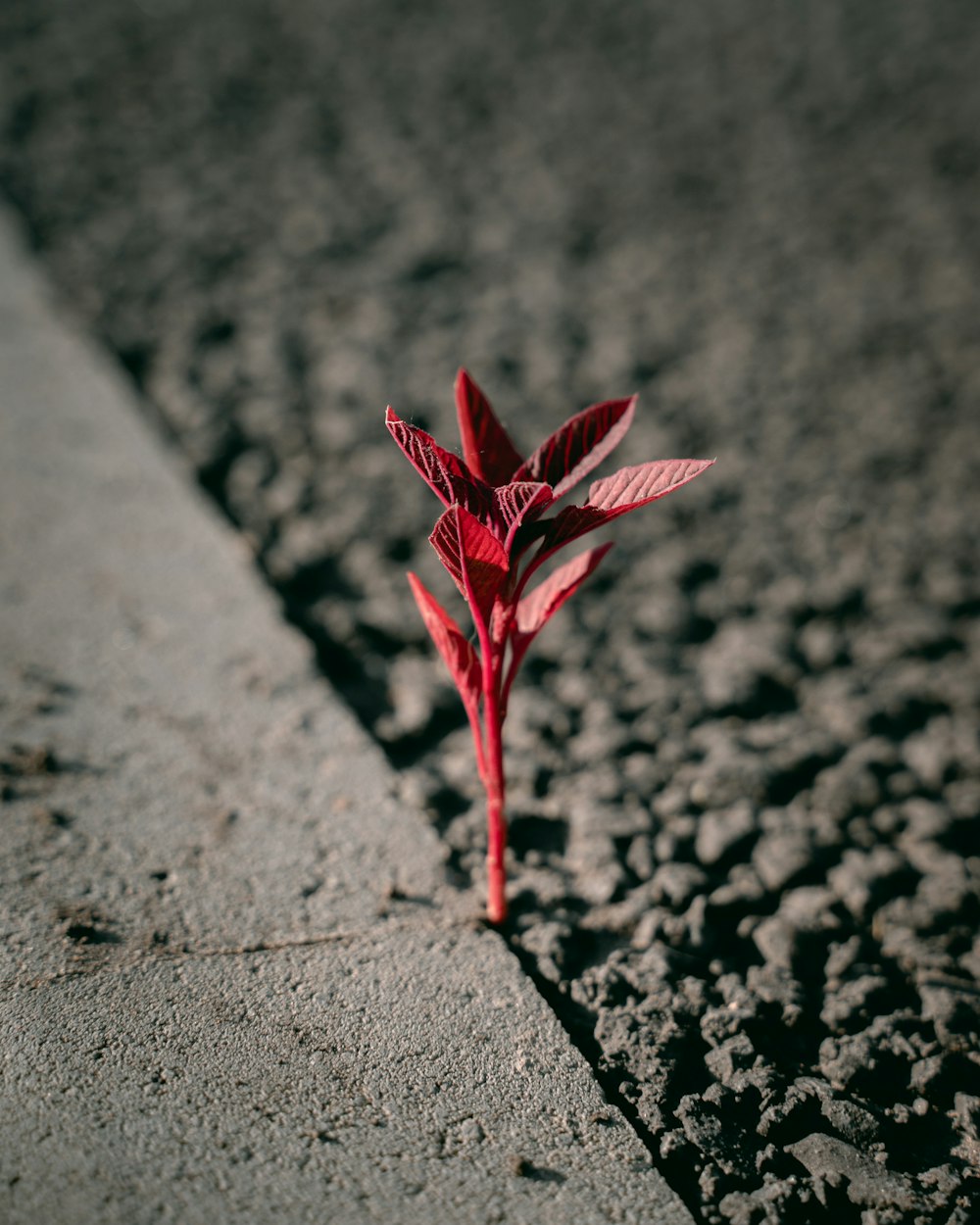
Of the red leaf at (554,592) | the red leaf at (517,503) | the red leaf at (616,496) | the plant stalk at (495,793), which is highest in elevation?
the red leaf at (517,503)

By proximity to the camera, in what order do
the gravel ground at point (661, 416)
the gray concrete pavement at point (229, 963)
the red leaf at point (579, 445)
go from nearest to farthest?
the gray concrete pavement at point (229, 963), the red leaf at point (579, 445), the gravel ground at point (661, 416)

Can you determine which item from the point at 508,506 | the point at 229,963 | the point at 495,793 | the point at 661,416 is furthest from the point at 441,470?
the point at 661,416

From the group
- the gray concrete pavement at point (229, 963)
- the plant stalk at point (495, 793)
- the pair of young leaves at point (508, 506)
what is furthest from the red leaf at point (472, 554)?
the gray concrete pavement at point (229, 963)

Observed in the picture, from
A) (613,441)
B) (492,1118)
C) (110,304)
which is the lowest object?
(492,1118)

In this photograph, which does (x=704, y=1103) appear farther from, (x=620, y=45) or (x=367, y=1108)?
(x=620, y=45)

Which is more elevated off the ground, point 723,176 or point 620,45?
point 620,45

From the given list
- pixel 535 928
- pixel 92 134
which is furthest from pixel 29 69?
pixel 535 928

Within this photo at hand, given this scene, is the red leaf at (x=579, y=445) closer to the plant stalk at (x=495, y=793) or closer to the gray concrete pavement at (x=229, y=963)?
the plant stalk at (x=495, y=793)
